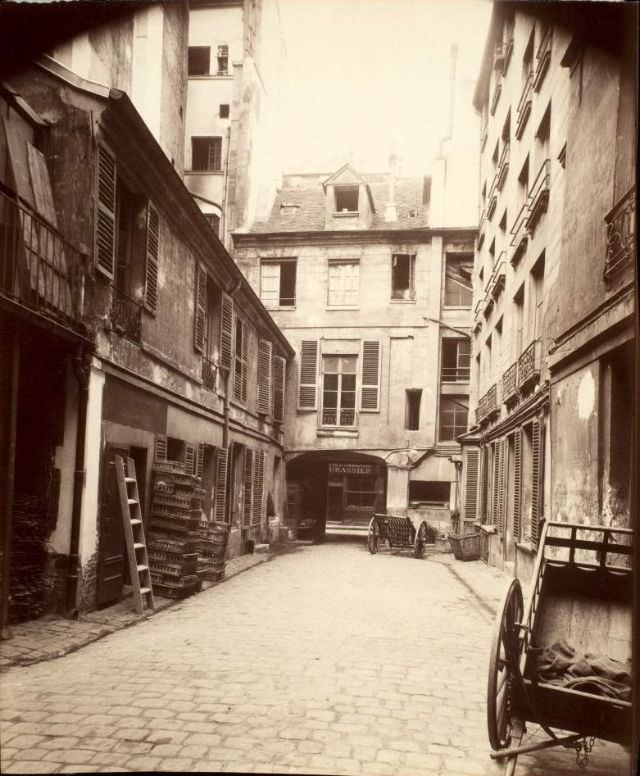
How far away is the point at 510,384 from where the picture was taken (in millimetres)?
13656

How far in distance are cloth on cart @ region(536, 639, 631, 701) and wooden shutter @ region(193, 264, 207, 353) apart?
8.98 metres

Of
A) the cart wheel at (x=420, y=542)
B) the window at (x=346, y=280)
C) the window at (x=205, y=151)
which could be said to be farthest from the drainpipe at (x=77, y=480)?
the window at (x=346, y=280)

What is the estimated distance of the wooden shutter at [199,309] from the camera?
1222 centimetres

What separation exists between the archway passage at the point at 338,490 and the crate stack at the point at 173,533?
2673 millimetres

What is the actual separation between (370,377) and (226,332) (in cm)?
485

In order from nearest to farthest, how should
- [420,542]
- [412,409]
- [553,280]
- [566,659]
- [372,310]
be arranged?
[566,659] → [553,280] → [420,542] → [412,409] → [372,310]

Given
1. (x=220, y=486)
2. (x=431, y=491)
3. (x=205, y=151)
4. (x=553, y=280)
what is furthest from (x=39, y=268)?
(x=431, y=491)

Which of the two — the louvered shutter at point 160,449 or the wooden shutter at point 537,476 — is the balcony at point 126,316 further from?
the wooden shutter at point 537,476

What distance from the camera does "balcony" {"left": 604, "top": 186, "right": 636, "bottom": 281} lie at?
449cm

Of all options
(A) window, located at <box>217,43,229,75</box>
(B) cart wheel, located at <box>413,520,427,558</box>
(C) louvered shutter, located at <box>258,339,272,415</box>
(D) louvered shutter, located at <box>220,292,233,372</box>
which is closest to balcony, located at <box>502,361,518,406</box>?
(B) cart wheel, located at <box>413,520,427,558</box>

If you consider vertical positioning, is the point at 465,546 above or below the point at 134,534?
below

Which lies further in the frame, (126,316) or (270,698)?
(126,316)

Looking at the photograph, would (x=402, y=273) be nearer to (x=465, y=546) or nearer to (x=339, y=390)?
(x=339, y=390)

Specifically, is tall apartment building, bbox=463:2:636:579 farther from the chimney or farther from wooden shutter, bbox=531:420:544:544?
the chimney
